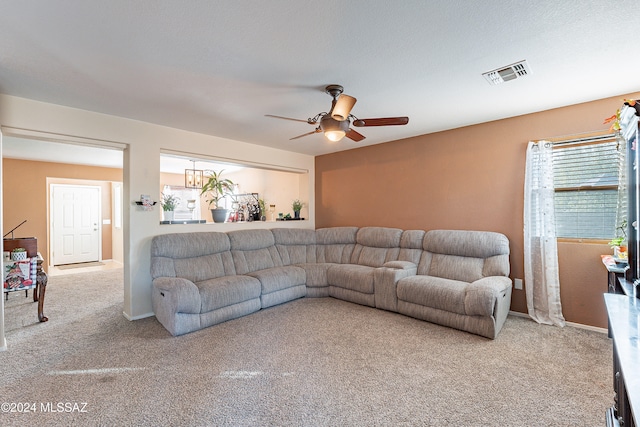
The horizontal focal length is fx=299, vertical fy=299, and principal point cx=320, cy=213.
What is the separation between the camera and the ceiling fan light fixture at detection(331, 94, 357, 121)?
229 centimetres

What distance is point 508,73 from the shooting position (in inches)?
96.5

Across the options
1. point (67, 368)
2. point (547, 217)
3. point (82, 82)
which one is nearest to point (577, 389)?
point (547, 217)

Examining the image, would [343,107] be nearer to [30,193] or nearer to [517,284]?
[517,284]

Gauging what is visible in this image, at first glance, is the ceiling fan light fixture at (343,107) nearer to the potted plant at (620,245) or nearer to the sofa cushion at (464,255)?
the sofa cushion at (464,255)

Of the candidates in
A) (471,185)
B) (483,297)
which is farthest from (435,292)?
(471,185)

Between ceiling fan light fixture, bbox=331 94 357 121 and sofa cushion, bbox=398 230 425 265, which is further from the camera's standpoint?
sofa cushion, bbox=398 230 425 265

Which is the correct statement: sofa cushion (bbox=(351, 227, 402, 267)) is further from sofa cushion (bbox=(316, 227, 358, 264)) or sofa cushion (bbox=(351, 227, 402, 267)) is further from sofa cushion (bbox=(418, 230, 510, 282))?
sofa cushion (bbox=(418, 230, 510, 282))

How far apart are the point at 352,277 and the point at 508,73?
2839 millimetres

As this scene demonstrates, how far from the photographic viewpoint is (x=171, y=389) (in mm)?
2129

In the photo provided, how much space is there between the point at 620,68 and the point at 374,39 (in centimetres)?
207

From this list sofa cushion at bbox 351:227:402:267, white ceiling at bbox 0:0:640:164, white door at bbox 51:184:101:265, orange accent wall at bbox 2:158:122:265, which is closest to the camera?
white ceiling at bbox 0:0:640:164

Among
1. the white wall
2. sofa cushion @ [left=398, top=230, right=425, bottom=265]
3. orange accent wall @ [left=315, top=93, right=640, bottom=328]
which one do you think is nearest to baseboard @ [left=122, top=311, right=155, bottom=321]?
the white wall

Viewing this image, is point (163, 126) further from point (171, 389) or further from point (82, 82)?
point (171, 389)

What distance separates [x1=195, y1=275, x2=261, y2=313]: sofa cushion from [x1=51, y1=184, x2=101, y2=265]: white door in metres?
6.11
